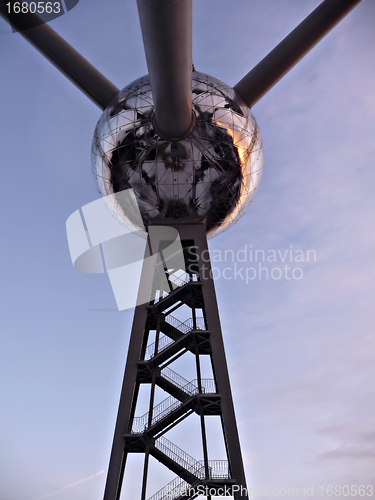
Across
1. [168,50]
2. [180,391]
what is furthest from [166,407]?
Answer: [168,50]

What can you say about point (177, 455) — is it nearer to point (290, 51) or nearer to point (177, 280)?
point (177, 280)

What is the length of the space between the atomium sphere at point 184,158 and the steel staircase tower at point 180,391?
3.67 ft

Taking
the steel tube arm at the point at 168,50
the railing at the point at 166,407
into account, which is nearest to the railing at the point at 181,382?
the railing at the point at 166,407

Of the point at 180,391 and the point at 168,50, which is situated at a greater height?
the point at 168,50

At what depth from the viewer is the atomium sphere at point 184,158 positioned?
14047 mm

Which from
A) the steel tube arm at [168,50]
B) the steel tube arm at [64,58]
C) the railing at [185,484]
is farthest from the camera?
the steel tube arm at [64,58]

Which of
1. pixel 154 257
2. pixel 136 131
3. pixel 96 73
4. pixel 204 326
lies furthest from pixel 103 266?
pixel 96 73

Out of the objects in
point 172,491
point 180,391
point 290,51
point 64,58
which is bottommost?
point 172,491

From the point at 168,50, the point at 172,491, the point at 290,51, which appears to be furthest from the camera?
the point at 290,51

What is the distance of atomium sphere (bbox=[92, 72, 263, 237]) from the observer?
1405 cm

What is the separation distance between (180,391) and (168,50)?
10615 mm

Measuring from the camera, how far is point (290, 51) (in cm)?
1616

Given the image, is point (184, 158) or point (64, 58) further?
point (64, 58)

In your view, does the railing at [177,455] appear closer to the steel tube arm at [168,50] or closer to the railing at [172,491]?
the railing at [172,491]
